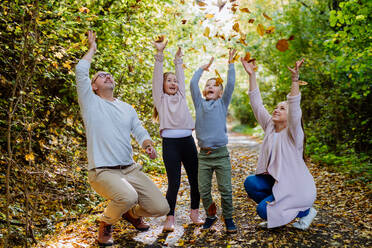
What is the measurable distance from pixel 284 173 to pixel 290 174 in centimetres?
7

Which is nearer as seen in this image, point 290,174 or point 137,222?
point 290,174

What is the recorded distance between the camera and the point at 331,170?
Answer: 22.6 ft

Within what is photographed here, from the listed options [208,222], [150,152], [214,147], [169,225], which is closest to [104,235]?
[169,225]

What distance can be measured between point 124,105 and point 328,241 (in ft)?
9.04

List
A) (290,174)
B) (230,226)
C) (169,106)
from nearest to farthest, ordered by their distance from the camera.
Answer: (290,174) < (230,226) < (169,106)

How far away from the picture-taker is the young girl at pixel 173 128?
379 cm

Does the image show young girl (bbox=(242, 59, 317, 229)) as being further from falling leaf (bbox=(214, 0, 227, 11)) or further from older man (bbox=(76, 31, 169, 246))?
Answer: older man (bbox=(76, 31, 169, 246))

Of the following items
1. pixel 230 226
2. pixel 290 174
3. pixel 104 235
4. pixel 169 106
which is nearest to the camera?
pixel 104 235

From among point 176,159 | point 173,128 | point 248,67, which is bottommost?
point 176,159

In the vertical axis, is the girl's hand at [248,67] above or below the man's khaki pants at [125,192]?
above

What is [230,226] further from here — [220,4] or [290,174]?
[220,4]

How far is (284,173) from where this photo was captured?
11.8ft

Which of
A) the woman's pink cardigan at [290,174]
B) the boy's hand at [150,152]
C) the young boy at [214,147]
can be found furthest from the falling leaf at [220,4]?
the boy's hand at [150,152]

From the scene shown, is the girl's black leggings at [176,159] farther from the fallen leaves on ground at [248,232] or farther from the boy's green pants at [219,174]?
the fallen leaves on ground at [248,232]
